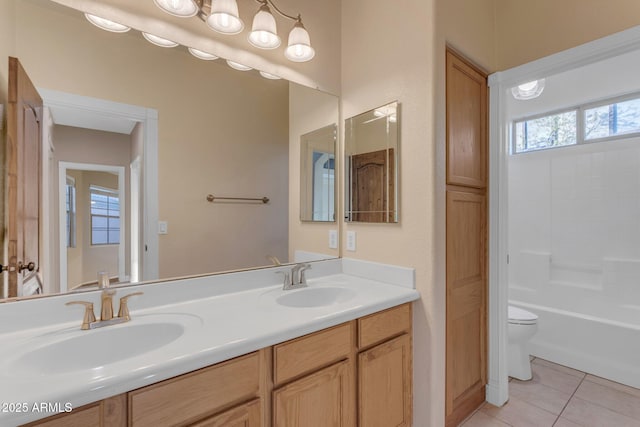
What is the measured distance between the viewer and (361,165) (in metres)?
1.88

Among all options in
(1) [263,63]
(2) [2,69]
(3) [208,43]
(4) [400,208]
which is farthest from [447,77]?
(2) [2,69]

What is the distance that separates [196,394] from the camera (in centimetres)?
84

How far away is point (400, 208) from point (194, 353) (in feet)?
3.94

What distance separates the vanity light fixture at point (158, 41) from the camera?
4.19ft

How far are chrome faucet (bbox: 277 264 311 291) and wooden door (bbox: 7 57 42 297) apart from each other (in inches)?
39.4

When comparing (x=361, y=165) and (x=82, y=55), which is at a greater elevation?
(x=82, y=55)

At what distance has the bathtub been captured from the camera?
→ 212 centimetres

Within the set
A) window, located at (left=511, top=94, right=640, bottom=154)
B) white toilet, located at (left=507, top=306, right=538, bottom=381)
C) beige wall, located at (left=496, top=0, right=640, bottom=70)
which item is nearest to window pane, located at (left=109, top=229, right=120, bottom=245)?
beige wall, located at (left=496, top=0, right=640, bottom=70)

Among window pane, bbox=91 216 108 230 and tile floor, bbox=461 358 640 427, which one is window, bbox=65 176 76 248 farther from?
tile floor, bbox=461 358 640 427

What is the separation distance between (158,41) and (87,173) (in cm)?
66

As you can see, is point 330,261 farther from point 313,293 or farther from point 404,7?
point 404,7

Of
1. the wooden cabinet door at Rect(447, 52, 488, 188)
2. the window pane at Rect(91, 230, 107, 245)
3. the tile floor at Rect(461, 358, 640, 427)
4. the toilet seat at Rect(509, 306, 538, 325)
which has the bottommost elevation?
the tile floor at Rect(461, 358, 640, 427)

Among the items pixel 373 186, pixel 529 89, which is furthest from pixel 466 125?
pixel 529 89

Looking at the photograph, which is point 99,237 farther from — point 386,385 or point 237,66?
point 386,385
